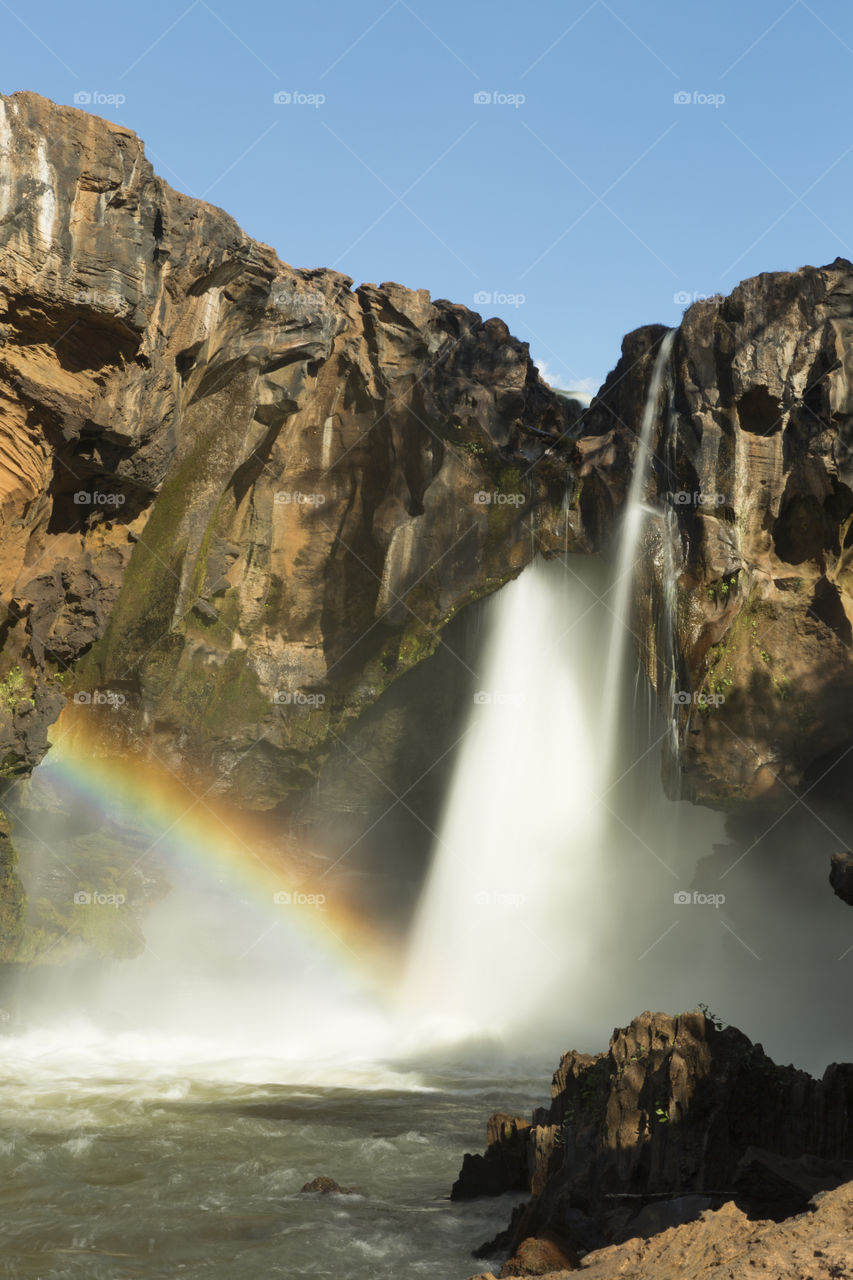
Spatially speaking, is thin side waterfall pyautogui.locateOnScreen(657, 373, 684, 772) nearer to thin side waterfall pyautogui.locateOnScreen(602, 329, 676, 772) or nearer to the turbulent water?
thin side waterfall pyautogui.locateOnScreen(602, 329, 676, 772)

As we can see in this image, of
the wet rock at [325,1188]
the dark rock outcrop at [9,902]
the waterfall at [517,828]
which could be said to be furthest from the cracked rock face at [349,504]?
the wet rock at [325,1188]

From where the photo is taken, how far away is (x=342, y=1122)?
53.2ft

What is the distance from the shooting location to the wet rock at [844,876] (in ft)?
33.2

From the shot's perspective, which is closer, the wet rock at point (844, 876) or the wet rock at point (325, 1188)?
the wet rock at point (844, 876)

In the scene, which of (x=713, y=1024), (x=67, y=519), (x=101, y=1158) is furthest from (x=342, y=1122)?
(x=67, y=519)

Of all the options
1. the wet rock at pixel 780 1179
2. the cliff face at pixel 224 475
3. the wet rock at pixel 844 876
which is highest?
the cliff face at pixel 224 475

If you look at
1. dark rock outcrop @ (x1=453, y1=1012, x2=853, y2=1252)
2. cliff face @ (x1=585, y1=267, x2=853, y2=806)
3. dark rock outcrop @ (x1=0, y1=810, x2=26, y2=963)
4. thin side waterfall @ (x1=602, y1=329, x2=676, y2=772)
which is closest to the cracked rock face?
cliff face @ (x1=585, y1=267, x2=853, y2=806)

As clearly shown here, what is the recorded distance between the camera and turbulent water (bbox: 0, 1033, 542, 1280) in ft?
33.8

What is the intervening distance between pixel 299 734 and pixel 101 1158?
13.6 meters

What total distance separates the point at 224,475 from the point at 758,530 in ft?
38.5

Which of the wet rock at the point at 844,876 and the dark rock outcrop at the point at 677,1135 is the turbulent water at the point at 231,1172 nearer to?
the dark rock outcrop at the point at 677,1135

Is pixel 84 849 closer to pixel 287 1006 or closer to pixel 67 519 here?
pixel 287 1006

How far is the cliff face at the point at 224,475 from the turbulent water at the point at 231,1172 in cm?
625

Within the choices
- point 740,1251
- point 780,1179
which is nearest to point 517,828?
point 780,1179
